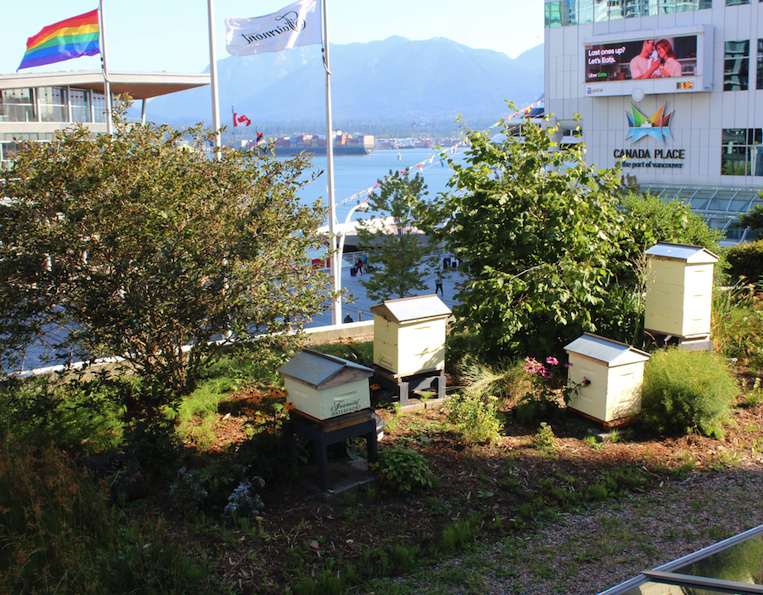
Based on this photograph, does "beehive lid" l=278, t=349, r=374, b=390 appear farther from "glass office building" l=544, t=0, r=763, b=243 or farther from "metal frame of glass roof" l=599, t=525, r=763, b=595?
"glass office building" l=544, t=0, r=763, b=243

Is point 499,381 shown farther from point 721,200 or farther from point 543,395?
point 721,200

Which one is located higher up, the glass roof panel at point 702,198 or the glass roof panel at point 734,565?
the glass roof panel at point 702,198

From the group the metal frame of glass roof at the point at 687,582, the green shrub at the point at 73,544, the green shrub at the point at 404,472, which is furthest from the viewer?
the green shrub at the point at 404,472

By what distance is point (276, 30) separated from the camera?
17891 millimetres

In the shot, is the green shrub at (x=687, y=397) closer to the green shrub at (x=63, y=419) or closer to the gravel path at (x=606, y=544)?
the gravel path at (x=606, y=544)

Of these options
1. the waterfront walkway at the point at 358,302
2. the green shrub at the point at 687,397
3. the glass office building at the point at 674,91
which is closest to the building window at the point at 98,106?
the waterfront walkway at the point at 358,302

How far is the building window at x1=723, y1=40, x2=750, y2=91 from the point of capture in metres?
49.6

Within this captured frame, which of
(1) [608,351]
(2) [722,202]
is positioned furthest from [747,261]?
(2) [722,202]

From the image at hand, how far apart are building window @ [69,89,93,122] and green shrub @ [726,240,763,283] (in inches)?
1461

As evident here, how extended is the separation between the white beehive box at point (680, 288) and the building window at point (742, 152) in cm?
4830

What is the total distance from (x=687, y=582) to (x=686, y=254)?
6.23m

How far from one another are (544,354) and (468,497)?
3.40 meters

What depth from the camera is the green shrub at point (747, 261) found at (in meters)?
14.0

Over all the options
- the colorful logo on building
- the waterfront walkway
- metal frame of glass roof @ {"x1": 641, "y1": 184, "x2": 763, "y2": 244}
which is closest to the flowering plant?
the waterfront walkway
